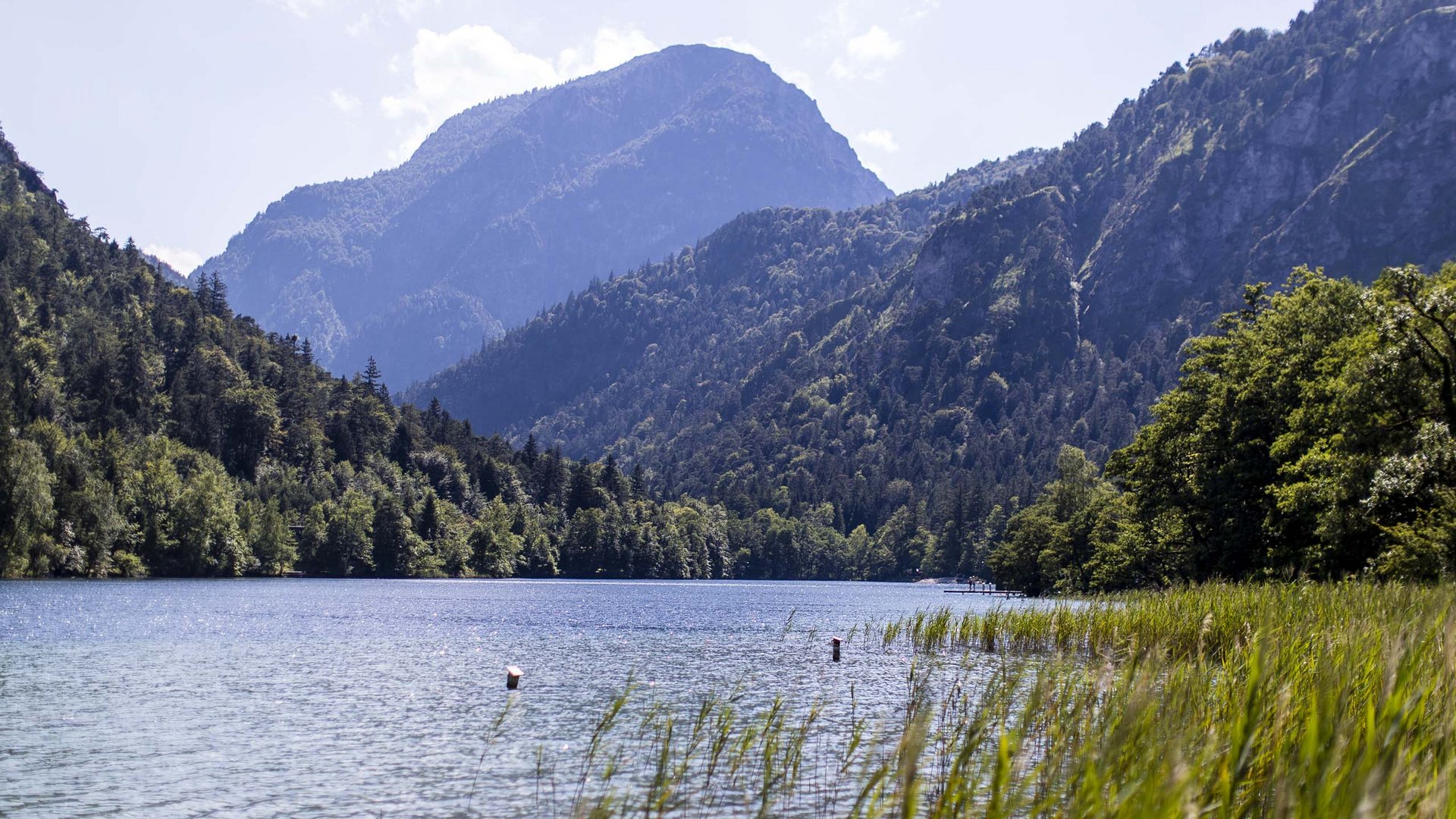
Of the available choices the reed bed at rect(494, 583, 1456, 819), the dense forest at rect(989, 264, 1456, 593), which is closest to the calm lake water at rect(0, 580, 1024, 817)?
the reed bed at rect(494, 583, 1456, 819)

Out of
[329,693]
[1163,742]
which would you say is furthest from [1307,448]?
[1163,742]

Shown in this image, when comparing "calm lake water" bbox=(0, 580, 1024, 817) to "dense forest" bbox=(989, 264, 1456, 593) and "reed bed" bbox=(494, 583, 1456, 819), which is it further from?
"dense forest" bbox=(989, 264, 1456, 593)

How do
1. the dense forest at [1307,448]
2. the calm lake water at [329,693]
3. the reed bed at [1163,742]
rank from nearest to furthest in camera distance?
the reed bed at [1163,742] → the calm lake water at [329,693] → the dense forest at [1307,448]

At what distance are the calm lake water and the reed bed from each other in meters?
4.03

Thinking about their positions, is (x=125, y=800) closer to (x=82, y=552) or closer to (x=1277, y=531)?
(x=1277, y=531)

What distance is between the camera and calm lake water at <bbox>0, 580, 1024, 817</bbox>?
23516 millimetres

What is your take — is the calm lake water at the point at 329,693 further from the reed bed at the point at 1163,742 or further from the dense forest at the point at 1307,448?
the dense forest at the point at 1307,448

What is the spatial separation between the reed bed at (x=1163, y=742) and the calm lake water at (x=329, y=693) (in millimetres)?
4030

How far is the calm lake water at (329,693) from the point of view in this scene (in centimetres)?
2352

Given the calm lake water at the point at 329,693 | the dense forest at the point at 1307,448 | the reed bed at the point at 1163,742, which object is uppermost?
the dense forest at the point at 1307,448

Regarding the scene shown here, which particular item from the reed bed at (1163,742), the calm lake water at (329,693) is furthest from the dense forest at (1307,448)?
the calm lake water at (329,693)

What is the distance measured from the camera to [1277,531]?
62.7 m

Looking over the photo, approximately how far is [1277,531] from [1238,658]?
164 ft

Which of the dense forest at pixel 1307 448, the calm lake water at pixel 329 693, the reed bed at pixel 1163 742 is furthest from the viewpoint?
the dense forest at pixel 1307 448
